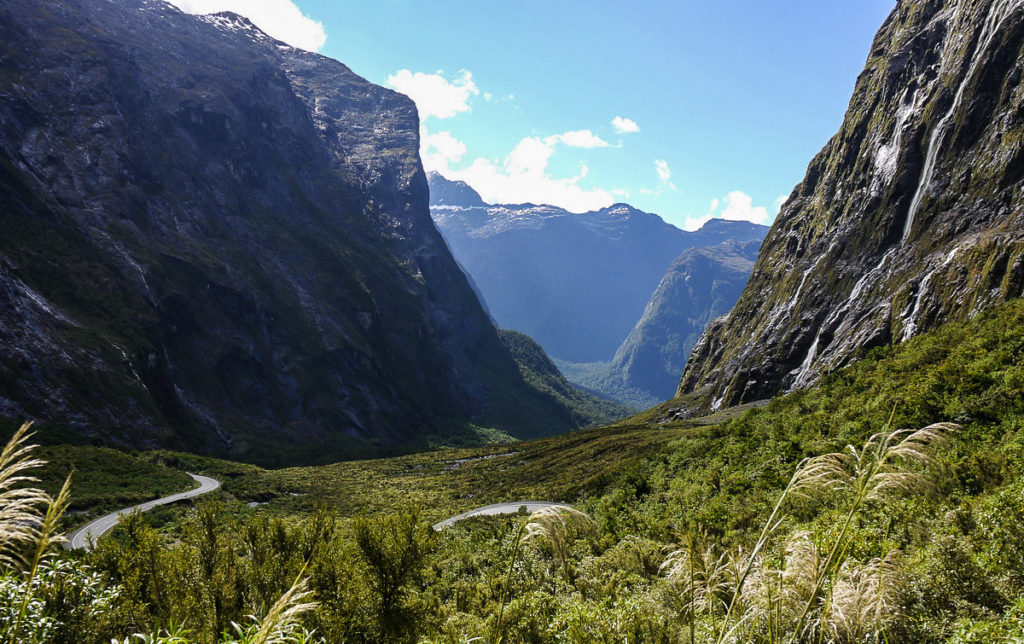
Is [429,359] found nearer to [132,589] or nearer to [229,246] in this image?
[229,246]

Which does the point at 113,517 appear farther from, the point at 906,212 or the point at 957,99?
the point at 957,99

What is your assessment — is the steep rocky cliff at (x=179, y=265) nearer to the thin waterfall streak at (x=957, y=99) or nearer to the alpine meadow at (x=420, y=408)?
the alpine meadow at (x=420, y=408)

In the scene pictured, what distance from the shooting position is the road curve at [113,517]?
3250 centimetres

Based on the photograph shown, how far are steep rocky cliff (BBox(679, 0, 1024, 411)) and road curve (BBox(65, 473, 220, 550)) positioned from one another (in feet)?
242

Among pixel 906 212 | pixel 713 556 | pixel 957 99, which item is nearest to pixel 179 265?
pixel 713 556

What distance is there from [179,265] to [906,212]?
14300cm

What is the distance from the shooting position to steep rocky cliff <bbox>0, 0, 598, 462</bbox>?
258ft

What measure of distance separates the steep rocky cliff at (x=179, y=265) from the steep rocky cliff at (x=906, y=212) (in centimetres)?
9873

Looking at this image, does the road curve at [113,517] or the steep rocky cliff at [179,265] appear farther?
the steep rocky cliff at [179,265]

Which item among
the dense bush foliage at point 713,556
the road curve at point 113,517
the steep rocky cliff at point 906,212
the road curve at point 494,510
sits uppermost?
the steep rocky cliff at point 906,212

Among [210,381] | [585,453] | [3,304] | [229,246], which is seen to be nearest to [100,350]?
[3,304]

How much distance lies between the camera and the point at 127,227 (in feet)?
357

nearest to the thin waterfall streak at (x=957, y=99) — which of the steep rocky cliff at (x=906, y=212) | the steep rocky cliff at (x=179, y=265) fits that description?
the steep rocky cliff at (x=906, y=212)

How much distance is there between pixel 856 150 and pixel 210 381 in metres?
144
